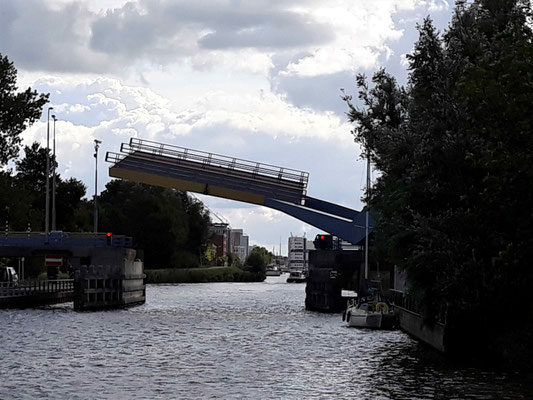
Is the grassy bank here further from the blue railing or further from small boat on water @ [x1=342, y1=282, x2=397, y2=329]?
small boat on water @ [x1=342, y1=282, x2=397, y2=329]

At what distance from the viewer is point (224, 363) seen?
2958cm

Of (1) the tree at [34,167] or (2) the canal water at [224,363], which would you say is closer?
(2) the canal water at [224,363]

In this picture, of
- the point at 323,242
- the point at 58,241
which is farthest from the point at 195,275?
the point at 323,242

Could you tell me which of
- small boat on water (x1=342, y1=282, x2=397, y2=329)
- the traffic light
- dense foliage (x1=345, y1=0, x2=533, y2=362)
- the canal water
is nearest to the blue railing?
the traffic light

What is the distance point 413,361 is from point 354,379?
4.87 m

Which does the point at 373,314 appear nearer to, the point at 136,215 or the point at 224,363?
the point at 224,363

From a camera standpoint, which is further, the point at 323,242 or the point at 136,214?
the point at 136,214

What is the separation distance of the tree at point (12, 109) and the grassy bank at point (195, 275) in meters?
43.2

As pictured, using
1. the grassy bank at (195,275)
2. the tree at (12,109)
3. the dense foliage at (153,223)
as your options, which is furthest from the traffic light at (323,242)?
the grassy bank at (195,275)

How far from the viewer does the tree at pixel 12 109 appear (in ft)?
217

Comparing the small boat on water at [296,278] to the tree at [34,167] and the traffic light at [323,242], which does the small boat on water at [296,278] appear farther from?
the traffic light at [323,242]

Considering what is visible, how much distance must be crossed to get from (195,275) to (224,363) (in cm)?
8998

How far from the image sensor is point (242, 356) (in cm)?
3173

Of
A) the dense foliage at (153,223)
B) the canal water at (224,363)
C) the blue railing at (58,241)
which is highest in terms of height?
the dense foliage at (153,223)
